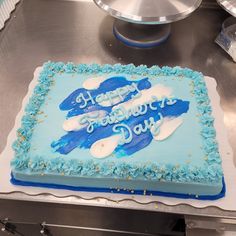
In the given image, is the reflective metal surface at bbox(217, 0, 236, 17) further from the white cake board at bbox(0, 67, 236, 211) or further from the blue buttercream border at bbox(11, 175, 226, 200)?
the blue buttercream border at bbox(11, 175, 226, 200)

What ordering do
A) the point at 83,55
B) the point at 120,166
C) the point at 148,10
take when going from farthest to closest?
the point at 83,55
the point at 148,10
the point at 120,166

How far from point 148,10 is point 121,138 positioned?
19.9 inches

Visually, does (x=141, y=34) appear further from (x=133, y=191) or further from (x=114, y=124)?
(x=133, y=191)

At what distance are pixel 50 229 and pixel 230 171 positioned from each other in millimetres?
649

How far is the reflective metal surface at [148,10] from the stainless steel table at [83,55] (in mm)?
173

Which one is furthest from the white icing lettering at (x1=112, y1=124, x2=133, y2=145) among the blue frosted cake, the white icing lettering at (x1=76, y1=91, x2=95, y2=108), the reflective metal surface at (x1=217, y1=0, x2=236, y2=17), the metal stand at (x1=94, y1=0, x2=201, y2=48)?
the reflective metal surface at (x1=217, y1=0, x2=236, y2=17)

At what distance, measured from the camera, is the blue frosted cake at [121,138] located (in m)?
0.76

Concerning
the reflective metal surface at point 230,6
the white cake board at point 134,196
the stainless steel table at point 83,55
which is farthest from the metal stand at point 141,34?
the white cake board at point 134,196

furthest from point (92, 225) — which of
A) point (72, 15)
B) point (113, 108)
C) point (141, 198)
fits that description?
point (72, 15)

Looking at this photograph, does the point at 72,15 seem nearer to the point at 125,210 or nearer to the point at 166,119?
the point at 166,119

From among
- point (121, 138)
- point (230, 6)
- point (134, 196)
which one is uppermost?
point (230, 6)

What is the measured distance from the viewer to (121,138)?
0.80 meters

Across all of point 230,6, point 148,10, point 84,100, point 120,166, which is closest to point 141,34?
point 148,10

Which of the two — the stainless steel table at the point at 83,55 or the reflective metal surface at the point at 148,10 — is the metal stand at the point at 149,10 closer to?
the reflective metal surface at the point at 148,10
